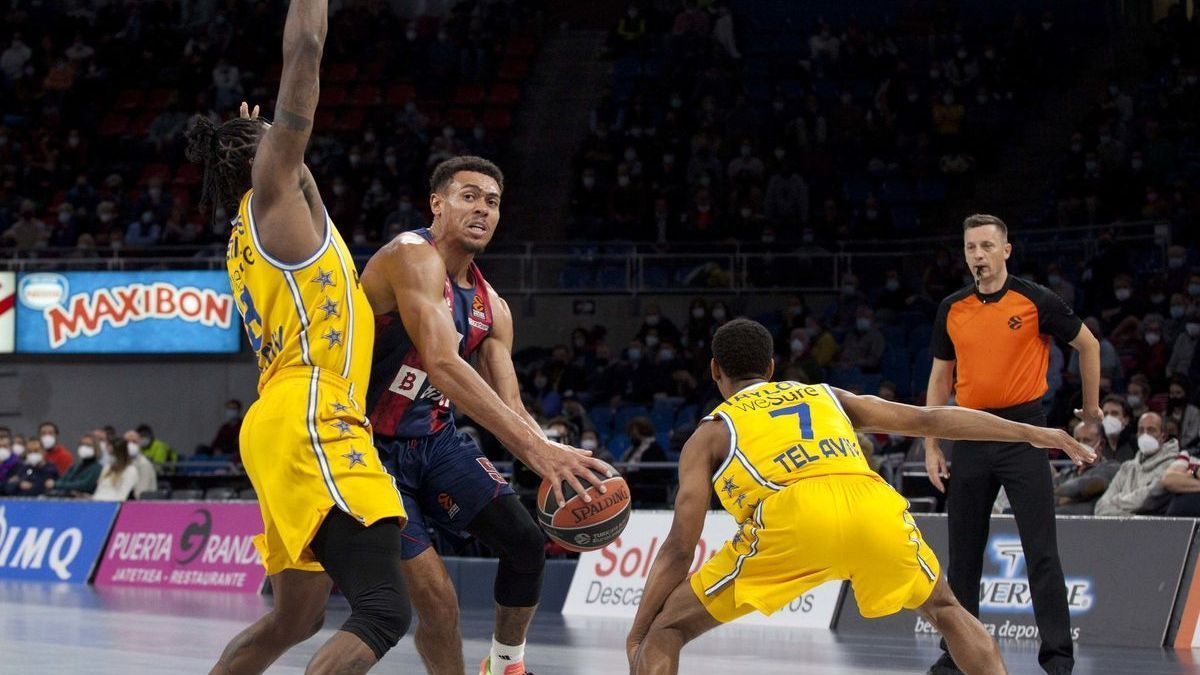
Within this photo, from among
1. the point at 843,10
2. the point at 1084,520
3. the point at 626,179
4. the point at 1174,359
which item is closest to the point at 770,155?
the point at 626,179

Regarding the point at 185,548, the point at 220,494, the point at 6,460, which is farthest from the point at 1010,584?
the point at 6,460

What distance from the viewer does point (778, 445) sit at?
532cm

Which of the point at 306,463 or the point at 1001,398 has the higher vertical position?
the point at 306,463

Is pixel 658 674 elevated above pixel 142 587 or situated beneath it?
elevated above

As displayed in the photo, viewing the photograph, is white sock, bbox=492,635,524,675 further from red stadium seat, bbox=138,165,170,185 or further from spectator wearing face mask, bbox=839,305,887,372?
red stadium seat, bbox=138,165,170,185

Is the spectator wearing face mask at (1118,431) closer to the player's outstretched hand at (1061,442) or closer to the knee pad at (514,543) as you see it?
the player's outstretched hand at (1061,442)

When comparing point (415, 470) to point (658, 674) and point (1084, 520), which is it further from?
point (1084, 520)

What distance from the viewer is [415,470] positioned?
582 centimetres

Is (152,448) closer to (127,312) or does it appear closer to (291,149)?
(127,312)

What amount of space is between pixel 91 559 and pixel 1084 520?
406 inches

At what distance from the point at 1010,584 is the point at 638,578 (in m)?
3.01

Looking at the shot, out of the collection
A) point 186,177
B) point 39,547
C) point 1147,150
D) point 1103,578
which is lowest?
point 39,547

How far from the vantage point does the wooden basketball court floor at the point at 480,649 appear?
27.9ft

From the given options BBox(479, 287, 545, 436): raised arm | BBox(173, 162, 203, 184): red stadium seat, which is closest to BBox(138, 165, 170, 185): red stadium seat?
BBox(173, 162, 203, 184): red stadium seat
